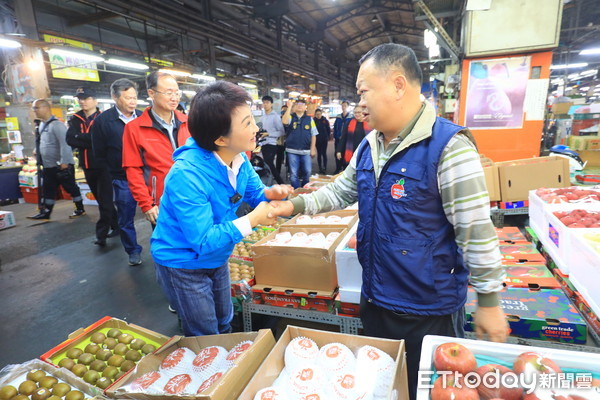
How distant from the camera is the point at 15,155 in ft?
34.1

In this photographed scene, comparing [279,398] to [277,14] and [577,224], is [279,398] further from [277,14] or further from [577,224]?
[277,14]

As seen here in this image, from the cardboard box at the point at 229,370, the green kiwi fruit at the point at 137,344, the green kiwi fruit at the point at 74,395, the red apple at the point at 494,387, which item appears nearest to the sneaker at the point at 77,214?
the green kiwi fruit at the point at 137,344

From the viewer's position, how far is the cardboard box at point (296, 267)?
2.48 metres

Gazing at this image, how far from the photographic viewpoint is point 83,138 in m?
5.00

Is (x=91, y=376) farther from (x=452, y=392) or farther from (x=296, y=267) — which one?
(x=452, y=392)

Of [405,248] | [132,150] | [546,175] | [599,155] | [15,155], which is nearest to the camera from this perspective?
[405,248]

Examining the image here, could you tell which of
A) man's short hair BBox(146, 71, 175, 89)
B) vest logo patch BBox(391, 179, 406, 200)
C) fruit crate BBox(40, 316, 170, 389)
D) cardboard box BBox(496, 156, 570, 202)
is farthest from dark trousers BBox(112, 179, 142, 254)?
cardboard box BBox(496, 156, 570, 202)

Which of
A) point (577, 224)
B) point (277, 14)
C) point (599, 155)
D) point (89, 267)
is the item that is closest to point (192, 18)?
point (277, 14)

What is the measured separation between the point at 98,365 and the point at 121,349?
0.48 feet

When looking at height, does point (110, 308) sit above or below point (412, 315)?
below

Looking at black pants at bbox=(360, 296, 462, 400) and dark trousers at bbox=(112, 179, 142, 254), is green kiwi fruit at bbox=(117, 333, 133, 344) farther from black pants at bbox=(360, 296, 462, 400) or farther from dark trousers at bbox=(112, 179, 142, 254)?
dark trousers at bbox=(112, 179, 142, 254)

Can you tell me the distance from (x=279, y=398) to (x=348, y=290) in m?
1.20

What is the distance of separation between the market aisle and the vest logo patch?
2503mm

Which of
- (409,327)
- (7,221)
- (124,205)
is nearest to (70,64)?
(7,221)
